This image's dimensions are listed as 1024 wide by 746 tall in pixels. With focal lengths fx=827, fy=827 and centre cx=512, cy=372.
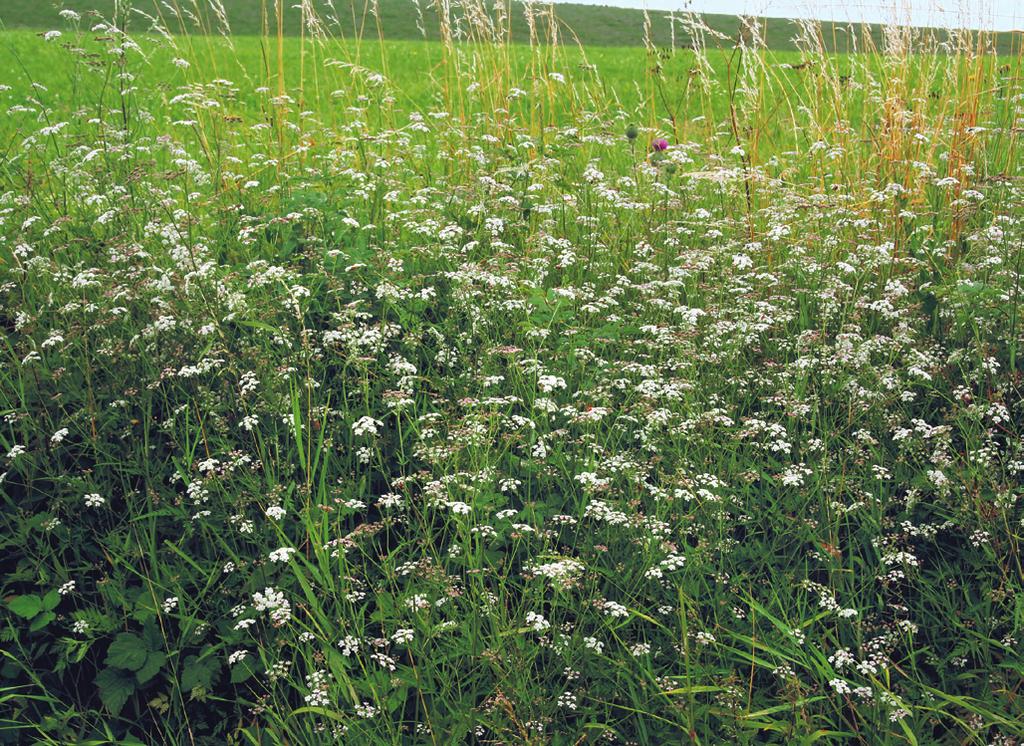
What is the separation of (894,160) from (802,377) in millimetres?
2601

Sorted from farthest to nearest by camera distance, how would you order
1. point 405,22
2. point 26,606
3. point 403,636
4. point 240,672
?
point 405,22 < point 26,606 < point 240,672 < point 403,636

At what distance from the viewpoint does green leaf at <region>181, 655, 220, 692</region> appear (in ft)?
7.91

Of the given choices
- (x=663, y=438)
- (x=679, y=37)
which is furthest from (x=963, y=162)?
(x=679, y=37)

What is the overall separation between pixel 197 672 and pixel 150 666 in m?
0.15

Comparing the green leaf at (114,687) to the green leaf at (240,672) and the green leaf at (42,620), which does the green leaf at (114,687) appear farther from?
the green leaf at (240,672)

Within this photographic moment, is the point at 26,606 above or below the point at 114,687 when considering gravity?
above

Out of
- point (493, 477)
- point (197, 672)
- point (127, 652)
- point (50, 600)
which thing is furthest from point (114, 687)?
point (493, 477)

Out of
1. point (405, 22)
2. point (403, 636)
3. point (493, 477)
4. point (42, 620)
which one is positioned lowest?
point (42, 620)

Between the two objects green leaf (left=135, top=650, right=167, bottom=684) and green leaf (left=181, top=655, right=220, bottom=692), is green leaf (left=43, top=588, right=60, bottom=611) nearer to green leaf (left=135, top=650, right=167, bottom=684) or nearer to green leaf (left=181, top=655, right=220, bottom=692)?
green leaf (left=135, top=650, right=167, bottom=684)

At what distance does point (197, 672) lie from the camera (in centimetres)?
244

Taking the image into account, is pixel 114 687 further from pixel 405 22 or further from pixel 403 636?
pixel 405 22

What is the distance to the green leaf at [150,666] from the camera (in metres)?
2.43

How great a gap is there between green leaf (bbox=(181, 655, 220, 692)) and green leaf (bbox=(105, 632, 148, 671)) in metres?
0.14

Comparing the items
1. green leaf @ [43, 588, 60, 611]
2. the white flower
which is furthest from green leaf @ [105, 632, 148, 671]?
the white flower
